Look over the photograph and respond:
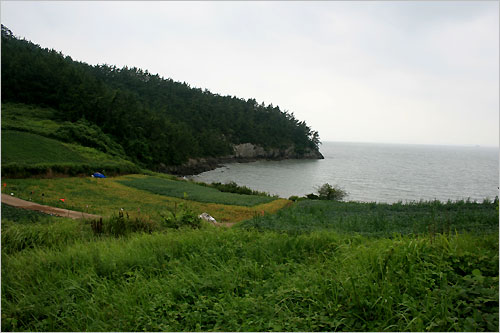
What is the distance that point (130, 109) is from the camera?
74.2 meters

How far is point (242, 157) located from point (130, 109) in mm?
44442

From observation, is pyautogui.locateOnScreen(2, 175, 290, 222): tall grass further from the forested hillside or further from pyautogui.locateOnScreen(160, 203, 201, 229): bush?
the forested hillside

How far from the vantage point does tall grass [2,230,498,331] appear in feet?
11.2

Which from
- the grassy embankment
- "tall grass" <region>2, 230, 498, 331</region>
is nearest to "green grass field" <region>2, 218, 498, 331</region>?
"tall grass" <region>2, 230, 498, 331</region>

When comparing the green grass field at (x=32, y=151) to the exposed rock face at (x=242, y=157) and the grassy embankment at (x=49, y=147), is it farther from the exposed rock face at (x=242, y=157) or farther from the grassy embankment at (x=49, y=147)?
the exposed rock face at (x=242, y=157)

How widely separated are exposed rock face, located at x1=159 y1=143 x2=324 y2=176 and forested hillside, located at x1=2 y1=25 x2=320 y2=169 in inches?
69.1

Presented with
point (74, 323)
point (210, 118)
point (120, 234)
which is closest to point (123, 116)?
point (210, 118)

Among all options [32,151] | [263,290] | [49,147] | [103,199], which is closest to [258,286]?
[263,290]

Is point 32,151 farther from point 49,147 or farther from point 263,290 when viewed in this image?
point 263,290

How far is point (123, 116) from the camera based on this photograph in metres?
68.1

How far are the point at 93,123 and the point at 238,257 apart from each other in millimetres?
64958

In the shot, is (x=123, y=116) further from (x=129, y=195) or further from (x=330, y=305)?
(x=330, y=305)

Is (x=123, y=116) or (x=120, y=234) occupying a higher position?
(x=123, y=116)

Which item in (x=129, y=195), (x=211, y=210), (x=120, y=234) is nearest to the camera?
(x=120, y=234)
